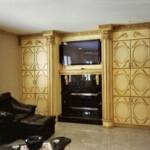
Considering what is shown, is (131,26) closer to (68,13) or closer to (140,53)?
(140,53)

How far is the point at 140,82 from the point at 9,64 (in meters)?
3.63

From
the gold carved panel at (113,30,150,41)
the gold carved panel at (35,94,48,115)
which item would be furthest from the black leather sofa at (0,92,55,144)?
the gold carved panel at (113,30,150,41)

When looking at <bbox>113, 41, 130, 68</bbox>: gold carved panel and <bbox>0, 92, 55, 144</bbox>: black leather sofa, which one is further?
<bbox>113, 41, 130, 68</bbox>: gold carved panel

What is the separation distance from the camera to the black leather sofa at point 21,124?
14.5 ft

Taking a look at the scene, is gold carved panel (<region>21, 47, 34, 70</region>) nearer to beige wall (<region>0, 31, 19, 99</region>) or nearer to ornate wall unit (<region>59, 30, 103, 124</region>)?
beige wall (<region>0, 31, 19, 99</region>)

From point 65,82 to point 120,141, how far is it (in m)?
2.57

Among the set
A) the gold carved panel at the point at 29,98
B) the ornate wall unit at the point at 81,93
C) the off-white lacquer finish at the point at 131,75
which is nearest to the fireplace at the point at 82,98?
the ornate wall unit at the point at 81,93

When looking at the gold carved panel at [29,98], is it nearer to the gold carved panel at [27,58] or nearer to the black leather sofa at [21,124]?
the gold carved panel at [27,58]

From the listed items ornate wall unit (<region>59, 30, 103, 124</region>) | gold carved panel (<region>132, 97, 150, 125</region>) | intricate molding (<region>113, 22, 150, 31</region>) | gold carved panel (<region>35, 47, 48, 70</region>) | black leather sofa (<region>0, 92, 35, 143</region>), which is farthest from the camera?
gold carved panel (<region>35, 47, 48, 70</region>)

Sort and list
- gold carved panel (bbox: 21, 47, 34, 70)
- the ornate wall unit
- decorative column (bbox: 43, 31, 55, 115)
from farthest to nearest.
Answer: gold carved panel (bbox: 21, 47, 34, 70) < decorative column (bbox: 43, 31, 55, 115) < the ornate wall unit

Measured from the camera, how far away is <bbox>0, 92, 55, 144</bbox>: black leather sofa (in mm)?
4422

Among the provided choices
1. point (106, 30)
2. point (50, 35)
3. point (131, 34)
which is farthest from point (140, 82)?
point (50, 35)

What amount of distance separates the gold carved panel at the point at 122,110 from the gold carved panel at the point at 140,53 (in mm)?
894

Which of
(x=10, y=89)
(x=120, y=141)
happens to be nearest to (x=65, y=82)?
(x=10, y=89)
